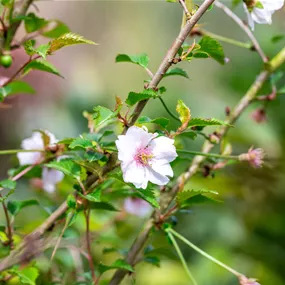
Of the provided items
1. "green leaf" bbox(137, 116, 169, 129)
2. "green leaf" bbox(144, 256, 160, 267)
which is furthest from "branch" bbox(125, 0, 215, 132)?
"green leaf" bbox(144, 256, 160, 267)

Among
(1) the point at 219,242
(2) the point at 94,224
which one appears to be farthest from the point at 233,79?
(2) the point at 94,224

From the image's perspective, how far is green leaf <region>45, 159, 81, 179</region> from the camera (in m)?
0.70

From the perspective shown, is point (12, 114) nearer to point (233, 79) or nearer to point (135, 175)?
point (233, 79)

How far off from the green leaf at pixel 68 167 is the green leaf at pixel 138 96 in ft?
0.38

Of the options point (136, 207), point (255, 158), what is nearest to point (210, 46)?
point (255, 158)

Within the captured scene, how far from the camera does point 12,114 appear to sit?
107 inches

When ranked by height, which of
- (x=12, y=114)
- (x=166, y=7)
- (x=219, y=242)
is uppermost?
(x=166, y=7)

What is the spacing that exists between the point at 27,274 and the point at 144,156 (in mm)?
189

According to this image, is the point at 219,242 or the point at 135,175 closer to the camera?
the point at 135,175

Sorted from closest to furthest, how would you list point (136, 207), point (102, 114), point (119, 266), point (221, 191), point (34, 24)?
point (102, 114), point (119, 266), point (34, 24), point (136, 207), point (221, 191)

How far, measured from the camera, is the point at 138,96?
636mm

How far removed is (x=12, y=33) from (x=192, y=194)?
31cm

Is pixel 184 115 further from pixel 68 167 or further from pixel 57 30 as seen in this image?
pixel 57 30

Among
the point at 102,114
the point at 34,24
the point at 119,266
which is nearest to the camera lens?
the point at 102,114
